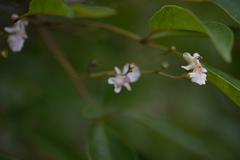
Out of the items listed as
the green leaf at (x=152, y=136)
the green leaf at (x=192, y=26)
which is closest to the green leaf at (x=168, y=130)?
the green leaf at (x=152, y=136)

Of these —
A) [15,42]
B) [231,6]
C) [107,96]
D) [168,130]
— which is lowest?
[168,130]

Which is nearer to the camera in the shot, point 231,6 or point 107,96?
point 231,6

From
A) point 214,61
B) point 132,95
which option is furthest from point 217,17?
point 132,95

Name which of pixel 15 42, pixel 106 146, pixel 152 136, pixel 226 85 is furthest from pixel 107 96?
pixel 152 136

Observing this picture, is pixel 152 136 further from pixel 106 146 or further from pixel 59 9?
pixel 59 9

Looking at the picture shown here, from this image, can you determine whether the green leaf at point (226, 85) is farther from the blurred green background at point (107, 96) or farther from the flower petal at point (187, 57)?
the blurred green background at point (107, 96)

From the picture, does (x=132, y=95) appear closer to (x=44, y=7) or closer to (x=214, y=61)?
(x=214, y=61)
